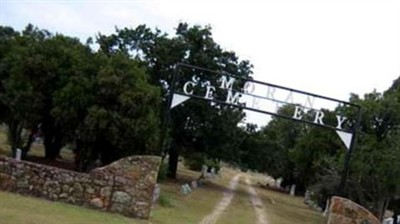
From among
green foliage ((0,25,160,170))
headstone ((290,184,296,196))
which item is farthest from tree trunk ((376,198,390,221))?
headstone ((290,184,296,196))

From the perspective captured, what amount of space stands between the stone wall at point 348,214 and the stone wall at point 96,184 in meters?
4.52

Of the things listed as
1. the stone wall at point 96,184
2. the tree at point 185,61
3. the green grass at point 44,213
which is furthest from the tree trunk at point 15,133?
the green grass at point 44,213

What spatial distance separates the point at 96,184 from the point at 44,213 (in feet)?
8.61

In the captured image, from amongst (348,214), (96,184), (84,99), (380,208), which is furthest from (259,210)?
(96,184)

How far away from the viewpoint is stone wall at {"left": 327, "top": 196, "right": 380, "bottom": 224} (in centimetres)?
1661

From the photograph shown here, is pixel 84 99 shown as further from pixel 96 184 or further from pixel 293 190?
pixel 293 190

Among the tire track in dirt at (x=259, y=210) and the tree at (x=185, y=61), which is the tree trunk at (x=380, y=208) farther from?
the tree at (x=185, y=61)

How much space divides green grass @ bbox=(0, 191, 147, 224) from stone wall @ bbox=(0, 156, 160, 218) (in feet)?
1.21

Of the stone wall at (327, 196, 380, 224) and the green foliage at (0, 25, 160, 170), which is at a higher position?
the green foliage at (0, 25, 160, 170)

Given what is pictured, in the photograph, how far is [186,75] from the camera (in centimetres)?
4262

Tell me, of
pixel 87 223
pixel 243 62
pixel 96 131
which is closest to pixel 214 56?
pixel 243 62

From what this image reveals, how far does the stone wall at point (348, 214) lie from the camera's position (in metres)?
16.6

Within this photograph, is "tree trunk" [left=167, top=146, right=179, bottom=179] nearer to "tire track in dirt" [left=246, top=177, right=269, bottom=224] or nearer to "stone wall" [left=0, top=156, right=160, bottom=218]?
"tire track in dirt" [left=246, top=177, right=269, bottom=224]

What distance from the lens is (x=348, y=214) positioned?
657 inches
